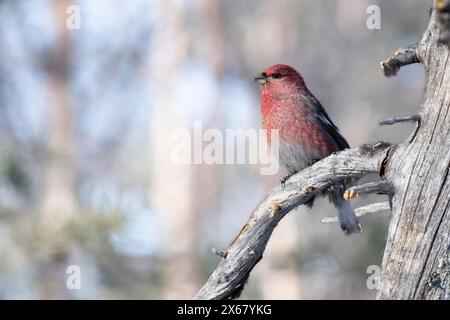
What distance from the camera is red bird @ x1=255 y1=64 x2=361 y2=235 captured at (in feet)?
19.4

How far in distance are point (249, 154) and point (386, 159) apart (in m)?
10.7

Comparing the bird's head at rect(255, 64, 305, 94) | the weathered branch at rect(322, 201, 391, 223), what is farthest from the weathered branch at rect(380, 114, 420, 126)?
the bird's head at rect(255, 64, 305, 94)

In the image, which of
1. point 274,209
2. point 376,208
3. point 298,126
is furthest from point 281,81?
point 274,209

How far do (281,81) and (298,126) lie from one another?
525mm

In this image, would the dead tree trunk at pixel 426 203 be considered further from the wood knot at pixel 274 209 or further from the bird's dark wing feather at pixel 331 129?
the bird's dark wing feather at pixel 331 129

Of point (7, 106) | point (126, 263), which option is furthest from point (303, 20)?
point (126, 263)

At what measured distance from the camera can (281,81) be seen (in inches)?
252

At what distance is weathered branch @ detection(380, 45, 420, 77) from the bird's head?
248 centimetres

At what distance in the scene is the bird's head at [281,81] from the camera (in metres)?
6.36

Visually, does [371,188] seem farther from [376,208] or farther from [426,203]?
[376,208]

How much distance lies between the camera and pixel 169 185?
16141 millimetres

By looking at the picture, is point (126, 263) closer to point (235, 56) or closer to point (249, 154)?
point (249, 154)
